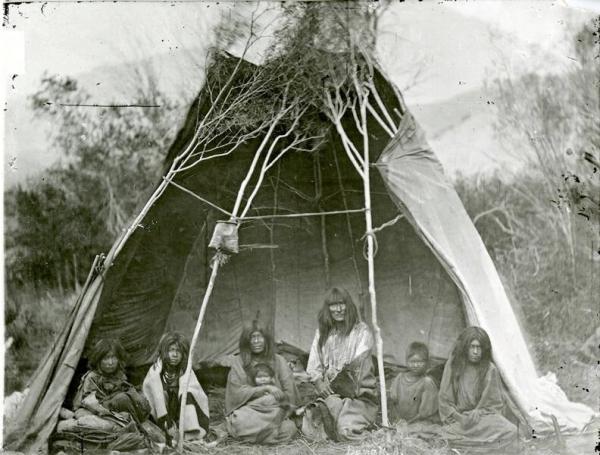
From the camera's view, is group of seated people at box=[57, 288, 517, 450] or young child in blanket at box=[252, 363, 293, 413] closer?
group of seated people at box=[57, 288, 517, 450]

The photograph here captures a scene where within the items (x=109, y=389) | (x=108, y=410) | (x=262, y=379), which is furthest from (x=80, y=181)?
(x=262, y=379)

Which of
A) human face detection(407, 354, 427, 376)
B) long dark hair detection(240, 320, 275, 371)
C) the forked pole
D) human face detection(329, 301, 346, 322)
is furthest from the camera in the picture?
human face detection(329, 301, 346, 322)

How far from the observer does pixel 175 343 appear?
7262 millimetres

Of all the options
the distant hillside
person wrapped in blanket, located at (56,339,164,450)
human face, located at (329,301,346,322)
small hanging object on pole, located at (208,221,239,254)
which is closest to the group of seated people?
person wrapped in blanket, located at (56,339,164,450)

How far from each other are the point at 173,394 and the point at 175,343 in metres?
0.43

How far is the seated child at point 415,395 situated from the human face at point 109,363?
237 centimetres

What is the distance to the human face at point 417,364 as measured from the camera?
23.9 feet

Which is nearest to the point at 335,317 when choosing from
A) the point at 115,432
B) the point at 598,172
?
the point at 115,432

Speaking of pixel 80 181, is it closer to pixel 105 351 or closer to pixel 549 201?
pixel 105 351

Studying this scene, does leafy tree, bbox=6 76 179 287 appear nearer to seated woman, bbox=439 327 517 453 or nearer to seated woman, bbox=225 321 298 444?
seated woman, bbox=225 321 298 444

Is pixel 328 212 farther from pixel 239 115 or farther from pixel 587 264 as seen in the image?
pixel 587 264

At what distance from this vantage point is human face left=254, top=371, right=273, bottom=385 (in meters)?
7.30

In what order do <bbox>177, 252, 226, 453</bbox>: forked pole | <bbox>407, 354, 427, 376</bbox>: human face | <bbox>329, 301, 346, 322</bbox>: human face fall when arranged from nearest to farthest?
<bbox>177, 252, 226, 453</bbox>: forked pole → <bbox>407, 354, 427, 376</bbox>: human face → <bbox>329, 301, 346, 322</bbox>: human face

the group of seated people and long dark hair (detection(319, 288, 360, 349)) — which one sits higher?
long dark hair (detection(319, 288, 360, 349))
